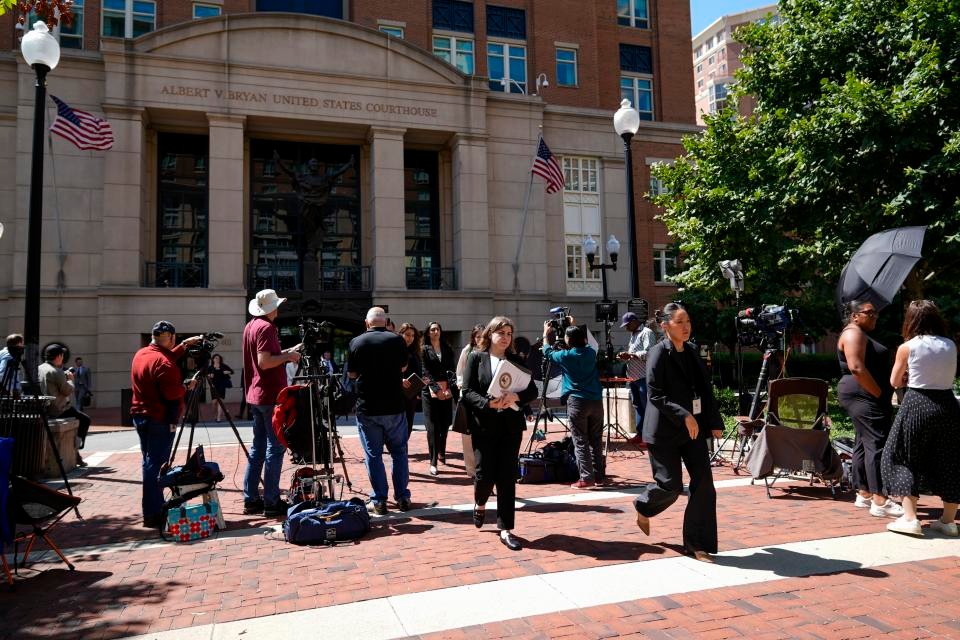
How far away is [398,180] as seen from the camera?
24500mm

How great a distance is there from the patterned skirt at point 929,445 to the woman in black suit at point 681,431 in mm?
1795

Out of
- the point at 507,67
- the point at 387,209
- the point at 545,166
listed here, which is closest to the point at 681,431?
the point at 545,166

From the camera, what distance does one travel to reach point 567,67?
98.0 feet

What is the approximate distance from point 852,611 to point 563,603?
5.80ft

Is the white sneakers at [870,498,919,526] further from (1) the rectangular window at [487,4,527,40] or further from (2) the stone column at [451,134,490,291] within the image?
(1) the rectangular window at [487,4,527,40]

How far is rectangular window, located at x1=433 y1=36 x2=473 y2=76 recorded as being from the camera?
93.0 ft

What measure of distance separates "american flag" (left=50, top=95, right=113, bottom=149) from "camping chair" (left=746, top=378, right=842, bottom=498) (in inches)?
741

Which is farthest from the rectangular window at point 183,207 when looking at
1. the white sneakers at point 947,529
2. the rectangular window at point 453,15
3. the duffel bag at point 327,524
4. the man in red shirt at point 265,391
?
the white sneakers at point 947,529

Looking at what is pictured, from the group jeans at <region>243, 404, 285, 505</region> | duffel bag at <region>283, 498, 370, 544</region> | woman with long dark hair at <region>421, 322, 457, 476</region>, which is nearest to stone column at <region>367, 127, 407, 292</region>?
woman with long dark hair at <region>421, 322, 457, 476</region>

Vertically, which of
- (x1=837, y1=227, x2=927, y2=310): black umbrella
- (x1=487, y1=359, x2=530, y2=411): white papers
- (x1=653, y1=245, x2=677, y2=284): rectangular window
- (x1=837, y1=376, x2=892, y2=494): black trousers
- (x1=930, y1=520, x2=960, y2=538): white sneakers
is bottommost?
(x1=930, y1=520, x2=960, y2=538): white sneakers

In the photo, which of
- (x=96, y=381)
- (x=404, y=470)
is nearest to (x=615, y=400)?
(x=404, y=470)

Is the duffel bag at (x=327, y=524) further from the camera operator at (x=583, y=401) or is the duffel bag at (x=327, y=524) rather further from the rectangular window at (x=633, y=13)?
the rectangular window at (x=633, y=13)

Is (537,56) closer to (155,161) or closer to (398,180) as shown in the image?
(398,180)

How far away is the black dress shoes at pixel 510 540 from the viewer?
5.31 meters
